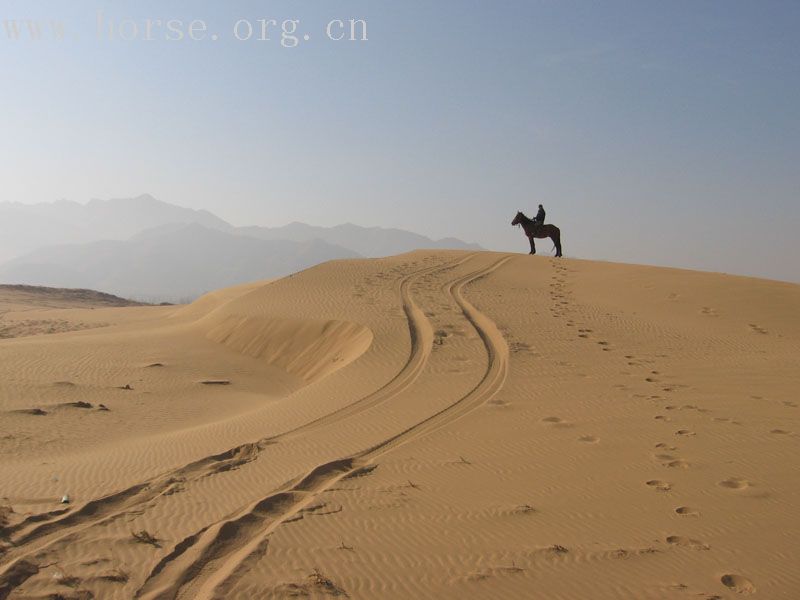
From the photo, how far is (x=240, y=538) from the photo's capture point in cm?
443

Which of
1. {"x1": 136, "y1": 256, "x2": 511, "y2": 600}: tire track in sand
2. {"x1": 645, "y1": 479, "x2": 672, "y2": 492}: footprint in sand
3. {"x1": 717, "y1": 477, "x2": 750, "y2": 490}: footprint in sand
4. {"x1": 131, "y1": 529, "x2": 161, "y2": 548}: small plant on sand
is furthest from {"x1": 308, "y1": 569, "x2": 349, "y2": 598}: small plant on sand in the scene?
{"x1": 717, "y1": 477, "x2": 750, "y2": 490}: footprint in sand

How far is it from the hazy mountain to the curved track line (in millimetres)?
137494

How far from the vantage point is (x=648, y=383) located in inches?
350

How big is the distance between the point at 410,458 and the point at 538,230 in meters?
18.5

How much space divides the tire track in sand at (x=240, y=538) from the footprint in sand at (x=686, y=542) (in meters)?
2.79

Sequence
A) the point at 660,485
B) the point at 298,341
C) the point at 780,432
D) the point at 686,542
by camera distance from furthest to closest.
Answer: the point at 298,341 < the point at 780,432 < the point at 660,485 < the point at 686,542

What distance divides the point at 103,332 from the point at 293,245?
183534 millimetres

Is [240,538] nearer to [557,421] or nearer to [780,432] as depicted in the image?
[557,421]

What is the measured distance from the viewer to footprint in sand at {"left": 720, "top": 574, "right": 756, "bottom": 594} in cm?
369

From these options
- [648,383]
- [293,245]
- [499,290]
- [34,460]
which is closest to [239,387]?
[34,460]

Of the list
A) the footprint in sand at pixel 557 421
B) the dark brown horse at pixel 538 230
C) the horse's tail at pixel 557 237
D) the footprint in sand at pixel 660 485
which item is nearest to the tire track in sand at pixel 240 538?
the footprint in sand at pixel 557 421

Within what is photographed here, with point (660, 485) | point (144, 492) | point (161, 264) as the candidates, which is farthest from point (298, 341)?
point (161, 264)

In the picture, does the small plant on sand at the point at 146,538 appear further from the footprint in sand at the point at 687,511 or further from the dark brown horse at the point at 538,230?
the dark brown horse at the point at 538,230

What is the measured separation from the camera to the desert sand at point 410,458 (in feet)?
13.0
